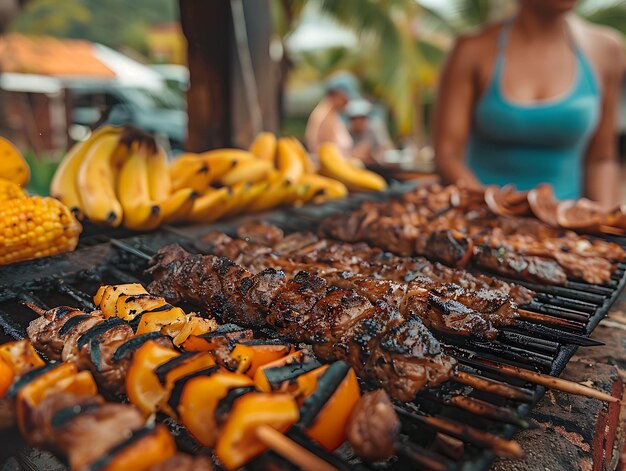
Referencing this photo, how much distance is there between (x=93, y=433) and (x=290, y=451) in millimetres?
548

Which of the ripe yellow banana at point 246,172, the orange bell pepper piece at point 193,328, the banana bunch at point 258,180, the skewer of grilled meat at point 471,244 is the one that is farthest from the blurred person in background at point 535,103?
the orange bell pepper piece at point 193,328

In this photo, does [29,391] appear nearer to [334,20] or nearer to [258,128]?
[258,128]

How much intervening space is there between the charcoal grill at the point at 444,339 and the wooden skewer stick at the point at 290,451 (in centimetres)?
8

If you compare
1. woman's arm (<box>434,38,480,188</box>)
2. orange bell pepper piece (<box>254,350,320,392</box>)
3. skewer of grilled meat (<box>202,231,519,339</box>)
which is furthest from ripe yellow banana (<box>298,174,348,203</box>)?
orange bell pepper piece (<box>254,350,320,392</box>)

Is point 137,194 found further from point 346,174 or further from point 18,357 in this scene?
point 346,174

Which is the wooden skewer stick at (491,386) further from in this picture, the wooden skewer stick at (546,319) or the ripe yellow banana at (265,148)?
the ripe yellow banana at (265,148)

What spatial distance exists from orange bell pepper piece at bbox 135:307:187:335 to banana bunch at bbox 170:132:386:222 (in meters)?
1.89

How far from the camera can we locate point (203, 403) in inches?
61.8

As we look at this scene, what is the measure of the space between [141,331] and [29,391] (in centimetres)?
56

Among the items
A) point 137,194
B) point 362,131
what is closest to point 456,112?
point 137,194

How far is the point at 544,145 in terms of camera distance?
5027mm

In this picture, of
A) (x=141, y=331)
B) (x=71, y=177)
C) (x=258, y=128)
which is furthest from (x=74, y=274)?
(x=258, y=128)

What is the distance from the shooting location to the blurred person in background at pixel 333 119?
11.2m

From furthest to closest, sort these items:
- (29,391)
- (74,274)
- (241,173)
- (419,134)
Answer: (419,134), (241,173), (74,274), (29,391)
